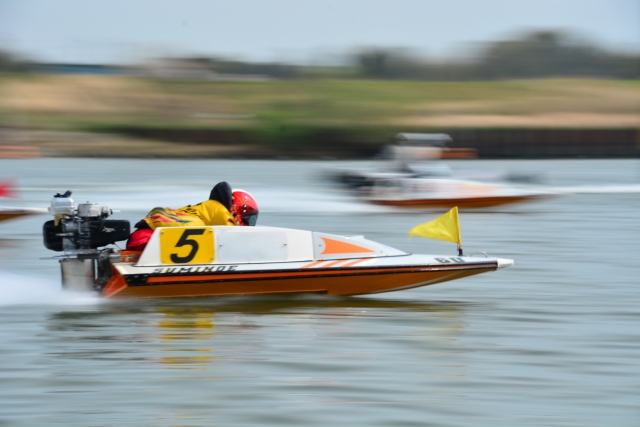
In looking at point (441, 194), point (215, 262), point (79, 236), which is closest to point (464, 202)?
point (441, 194)

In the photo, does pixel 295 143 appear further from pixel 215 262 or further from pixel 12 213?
pixel 215 262

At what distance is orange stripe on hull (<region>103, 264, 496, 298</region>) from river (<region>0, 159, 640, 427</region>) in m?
0.16

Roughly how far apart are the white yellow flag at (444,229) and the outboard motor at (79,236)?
105 inches

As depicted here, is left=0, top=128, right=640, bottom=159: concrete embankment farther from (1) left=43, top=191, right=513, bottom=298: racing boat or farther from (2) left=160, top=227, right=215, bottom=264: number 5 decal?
(2) left=160, top=227, right=215, bottom=264: number 5 decal

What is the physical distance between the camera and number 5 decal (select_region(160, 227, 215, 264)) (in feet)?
24.7

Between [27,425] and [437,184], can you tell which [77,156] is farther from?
[27,425]

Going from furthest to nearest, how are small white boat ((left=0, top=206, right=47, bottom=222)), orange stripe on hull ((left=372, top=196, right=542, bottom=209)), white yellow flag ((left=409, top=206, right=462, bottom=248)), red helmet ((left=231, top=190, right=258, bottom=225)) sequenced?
orange stripe on hull ((left=372, top=196, right=542, bottom=209)), small white boat ((left=0, top=206, right=47, bottom=222)), red helmet ((left=231, top=190, right=258, bottom=225)), white yellow flag ((left=409, top=206, right=462, bottom=248))

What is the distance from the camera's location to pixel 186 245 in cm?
755

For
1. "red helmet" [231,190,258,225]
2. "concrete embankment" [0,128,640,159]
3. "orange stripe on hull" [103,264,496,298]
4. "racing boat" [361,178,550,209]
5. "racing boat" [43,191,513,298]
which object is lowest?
"concrete embankment" [0,128,640,159]

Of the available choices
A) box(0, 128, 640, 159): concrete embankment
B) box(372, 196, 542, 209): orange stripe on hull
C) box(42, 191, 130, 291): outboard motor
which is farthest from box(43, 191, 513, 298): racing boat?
box(0, 128, 640, 159): concrete embankment

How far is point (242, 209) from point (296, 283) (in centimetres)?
91

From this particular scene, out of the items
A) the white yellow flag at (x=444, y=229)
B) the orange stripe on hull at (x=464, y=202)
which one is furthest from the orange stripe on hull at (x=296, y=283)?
the orange stripe on hull at (x=464, y=202)

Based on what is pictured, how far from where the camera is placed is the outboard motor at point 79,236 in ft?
24.8

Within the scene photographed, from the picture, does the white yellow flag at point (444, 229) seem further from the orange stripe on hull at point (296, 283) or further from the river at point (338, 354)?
the river at point (338, 354)
